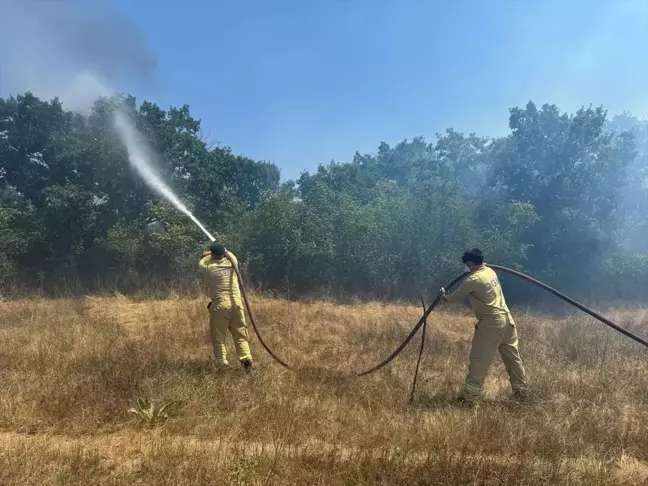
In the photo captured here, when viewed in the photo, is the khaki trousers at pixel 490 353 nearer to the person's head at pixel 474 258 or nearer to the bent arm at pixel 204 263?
the person's head at pixel 474 258

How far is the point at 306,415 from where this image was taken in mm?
4469

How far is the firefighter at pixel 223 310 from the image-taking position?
6.10m

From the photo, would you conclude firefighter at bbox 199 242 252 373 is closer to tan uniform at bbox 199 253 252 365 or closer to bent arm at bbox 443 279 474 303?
tan uniform at bbox 199 253 252 365

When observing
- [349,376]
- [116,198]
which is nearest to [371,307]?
[349,376]

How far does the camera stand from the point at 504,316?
538 cm

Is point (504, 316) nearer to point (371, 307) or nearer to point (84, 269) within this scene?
point (371, 307)

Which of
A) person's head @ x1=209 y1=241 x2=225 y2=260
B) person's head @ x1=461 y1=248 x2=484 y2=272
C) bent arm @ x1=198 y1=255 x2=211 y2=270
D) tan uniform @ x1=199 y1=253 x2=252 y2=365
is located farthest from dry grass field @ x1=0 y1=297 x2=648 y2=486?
person's head @ x1=461 y1=248 x2=484 y2=272

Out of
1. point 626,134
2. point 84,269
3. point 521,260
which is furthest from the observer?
point 626,134

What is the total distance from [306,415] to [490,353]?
222 centimetres

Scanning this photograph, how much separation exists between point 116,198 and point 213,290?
9639mm

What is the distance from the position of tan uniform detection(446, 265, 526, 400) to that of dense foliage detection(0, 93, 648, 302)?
8.29 meters

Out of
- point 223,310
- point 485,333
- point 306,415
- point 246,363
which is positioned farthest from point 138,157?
point 485,333

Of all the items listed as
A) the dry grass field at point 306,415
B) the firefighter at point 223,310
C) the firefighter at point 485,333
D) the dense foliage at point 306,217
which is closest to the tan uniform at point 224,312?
the firefighter at point 223,310

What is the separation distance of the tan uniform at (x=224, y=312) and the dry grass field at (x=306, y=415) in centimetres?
30
